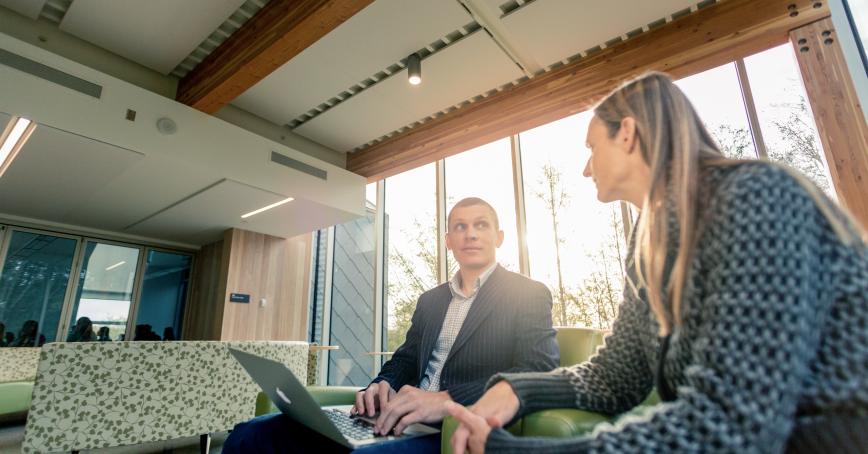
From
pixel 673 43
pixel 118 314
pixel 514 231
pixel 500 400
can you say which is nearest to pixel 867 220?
pixel 673 43

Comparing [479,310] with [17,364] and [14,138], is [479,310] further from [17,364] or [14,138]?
[17,364]

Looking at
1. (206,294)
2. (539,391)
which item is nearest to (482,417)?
(539,391)

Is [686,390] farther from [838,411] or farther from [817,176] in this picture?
[817,176]

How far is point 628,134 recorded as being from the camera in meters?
0.80

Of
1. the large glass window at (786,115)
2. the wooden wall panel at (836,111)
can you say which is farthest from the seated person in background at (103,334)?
the wooden wall panel at (836,111)

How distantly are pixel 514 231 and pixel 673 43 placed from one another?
2.28 meters

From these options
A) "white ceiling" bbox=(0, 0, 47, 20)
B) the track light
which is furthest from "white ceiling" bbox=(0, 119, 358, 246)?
"white ceiling" bbox=(0, 0, 47, 20)

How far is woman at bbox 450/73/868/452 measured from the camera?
0.48m

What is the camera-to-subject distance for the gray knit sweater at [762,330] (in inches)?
18.9

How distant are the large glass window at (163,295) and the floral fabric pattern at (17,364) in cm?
150

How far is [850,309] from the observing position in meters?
0.52

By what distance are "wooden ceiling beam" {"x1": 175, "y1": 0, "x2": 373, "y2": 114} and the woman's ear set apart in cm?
263

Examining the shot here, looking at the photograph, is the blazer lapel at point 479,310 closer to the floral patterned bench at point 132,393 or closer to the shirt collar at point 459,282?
the shirt collar at point 459,282

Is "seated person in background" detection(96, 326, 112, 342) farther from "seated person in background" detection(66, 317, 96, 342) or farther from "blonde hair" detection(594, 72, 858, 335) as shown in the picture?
"blonde hair" detection(594, 72, 858, 335)
